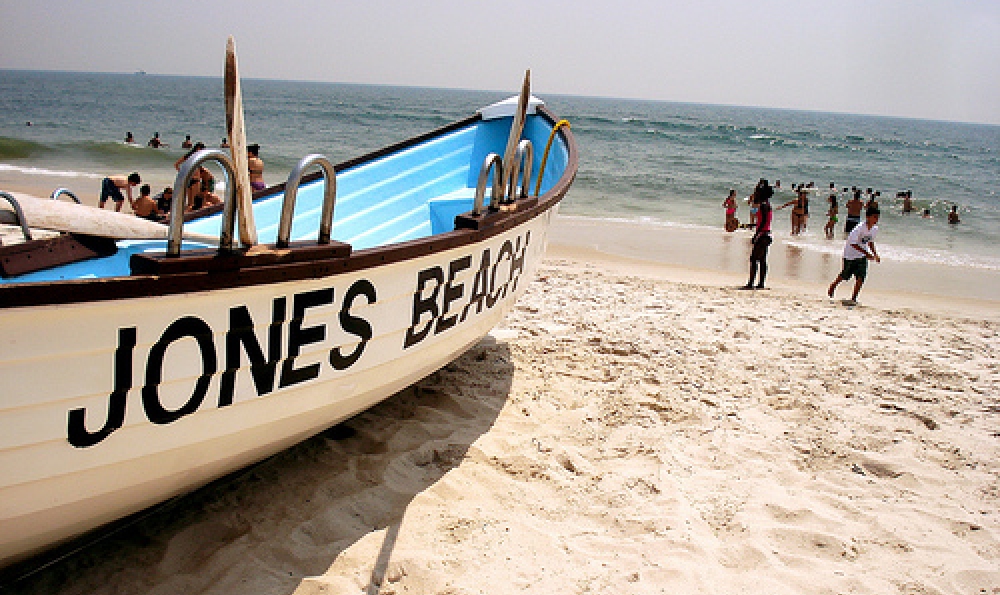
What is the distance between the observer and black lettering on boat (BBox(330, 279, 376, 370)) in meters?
2.95

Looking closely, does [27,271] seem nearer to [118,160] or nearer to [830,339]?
[830,339]

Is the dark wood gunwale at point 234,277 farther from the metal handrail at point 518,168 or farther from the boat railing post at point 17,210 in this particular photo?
the boat railing post at point 17,210

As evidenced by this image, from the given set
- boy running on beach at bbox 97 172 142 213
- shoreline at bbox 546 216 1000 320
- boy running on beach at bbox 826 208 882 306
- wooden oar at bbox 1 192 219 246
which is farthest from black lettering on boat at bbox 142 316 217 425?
shoreline at bbox 546 216 1000 320

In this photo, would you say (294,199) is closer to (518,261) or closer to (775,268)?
(518,261)

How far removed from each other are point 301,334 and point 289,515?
0.96 metres

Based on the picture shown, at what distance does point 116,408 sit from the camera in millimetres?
2295

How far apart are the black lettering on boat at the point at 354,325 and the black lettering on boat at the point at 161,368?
56cm

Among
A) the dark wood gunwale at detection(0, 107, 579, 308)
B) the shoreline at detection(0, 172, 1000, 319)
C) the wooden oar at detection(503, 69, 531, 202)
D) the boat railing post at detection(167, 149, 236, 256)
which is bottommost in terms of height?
the shoreline at detection(0, 172, 1000, 319)

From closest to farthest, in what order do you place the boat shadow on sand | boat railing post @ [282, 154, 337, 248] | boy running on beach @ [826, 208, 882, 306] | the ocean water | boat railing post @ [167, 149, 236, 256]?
boat railing post @ [167, 149, 236, 256], boat railing post @ [282, 154, 337, 248], the boat shadow on sand, boy running on beach @ [826, 208, 882, 306], the ocean water

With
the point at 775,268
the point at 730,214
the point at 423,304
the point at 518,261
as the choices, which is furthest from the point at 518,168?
the point at 730,214

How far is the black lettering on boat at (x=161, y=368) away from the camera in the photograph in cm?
234

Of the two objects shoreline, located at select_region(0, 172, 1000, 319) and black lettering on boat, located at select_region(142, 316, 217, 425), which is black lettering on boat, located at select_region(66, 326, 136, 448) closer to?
black lettering on boat, located at select_region(142, 316, 217, 425)

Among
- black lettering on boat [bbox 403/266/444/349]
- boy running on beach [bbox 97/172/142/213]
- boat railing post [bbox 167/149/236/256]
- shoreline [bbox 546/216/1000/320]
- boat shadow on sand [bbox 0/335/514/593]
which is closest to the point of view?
boat railing post [bbox 167/149/236/256]

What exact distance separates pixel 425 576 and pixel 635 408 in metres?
2.10
